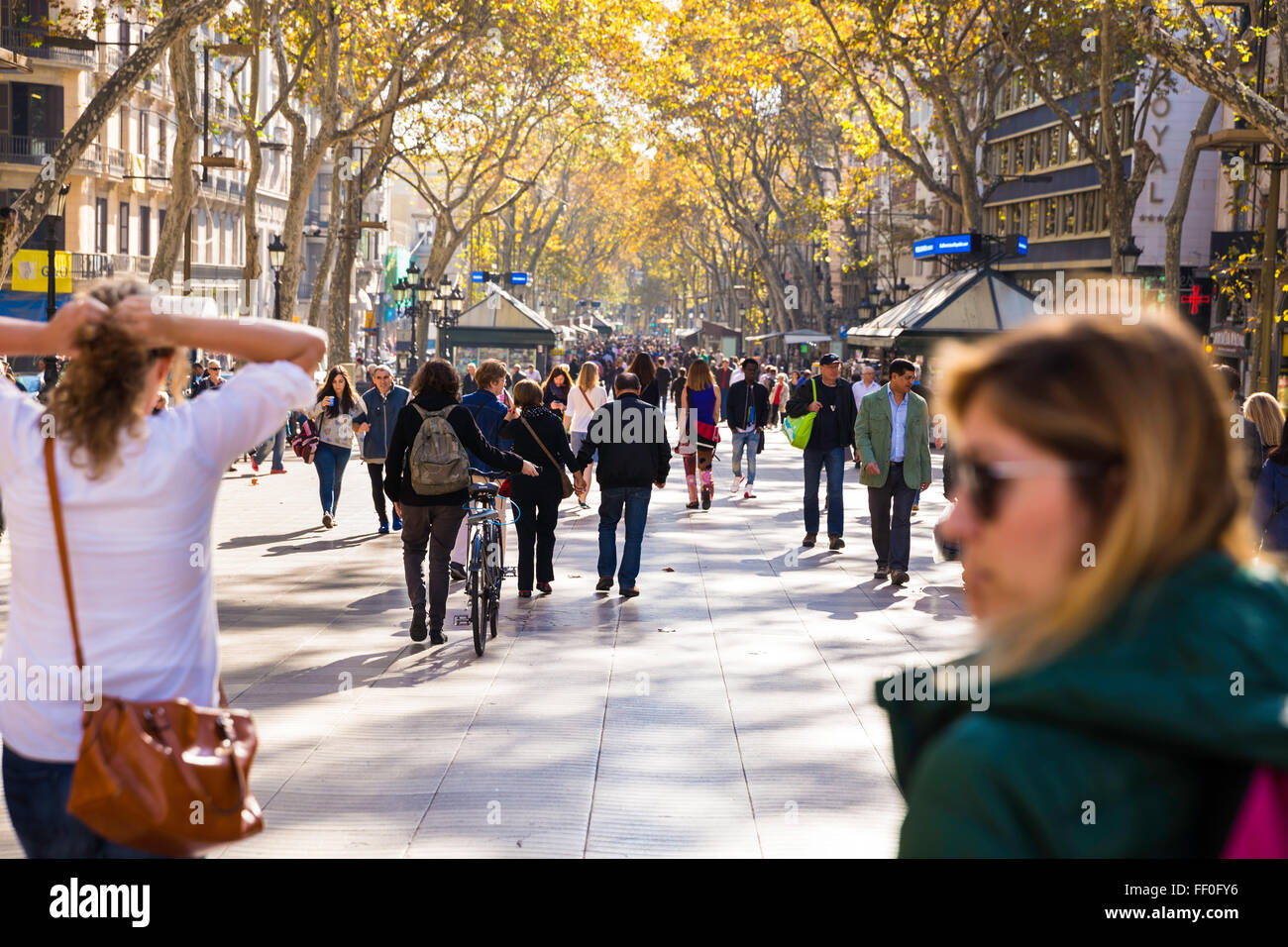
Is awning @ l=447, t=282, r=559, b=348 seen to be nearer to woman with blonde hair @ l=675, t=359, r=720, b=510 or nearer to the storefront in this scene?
the storefront

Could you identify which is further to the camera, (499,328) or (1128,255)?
(499,328)

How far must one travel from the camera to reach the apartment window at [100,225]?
46.1m

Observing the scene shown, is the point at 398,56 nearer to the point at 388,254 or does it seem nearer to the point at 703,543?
the point at 703,543

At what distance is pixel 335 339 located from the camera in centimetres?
3278

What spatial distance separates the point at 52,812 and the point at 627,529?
31.3 feet

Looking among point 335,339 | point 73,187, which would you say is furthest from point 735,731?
point 73,187

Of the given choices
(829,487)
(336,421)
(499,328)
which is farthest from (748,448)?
(499,328)

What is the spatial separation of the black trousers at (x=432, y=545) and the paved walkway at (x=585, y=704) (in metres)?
0.34

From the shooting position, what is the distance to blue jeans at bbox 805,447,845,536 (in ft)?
51.6

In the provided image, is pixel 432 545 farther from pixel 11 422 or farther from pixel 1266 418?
pixel 11 422

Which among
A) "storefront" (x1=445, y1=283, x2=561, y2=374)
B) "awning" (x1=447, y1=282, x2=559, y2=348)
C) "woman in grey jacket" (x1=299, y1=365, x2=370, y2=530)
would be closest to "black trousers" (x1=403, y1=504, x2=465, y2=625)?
"woman in grey jacket" (x1=299, y1=365, x2=370, y2=530)

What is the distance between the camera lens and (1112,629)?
60.1 inches

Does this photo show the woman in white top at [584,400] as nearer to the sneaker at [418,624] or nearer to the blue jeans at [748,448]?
the blue jeans at [748,448]
